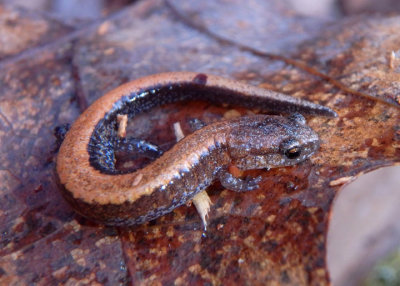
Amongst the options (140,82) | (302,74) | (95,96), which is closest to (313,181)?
(302,74)

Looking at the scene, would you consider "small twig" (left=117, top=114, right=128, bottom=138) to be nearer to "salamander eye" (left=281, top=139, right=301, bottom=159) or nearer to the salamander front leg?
the salamander front leg

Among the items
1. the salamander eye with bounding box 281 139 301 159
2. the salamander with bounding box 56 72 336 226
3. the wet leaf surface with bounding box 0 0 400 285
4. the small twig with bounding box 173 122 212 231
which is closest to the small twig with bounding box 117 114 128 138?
the salamander with bounding box 56 72 336 226

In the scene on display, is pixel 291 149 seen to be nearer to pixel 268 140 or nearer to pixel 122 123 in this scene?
pixel 268 140

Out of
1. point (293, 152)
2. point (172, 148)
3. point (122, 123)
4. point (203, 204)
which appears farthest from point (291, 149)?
point (122, 123)

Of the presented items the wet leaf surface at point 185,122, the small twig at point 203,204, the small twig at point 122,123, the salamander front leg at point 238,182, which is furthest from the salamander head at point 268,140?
the small twig at point 122,123

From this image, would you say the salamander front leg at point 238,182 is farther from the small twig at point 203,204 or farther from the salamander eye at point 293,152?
the salamander eye at point 293,152

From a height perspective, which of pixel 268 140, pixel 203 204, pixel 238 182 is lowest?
pixel 203 204
